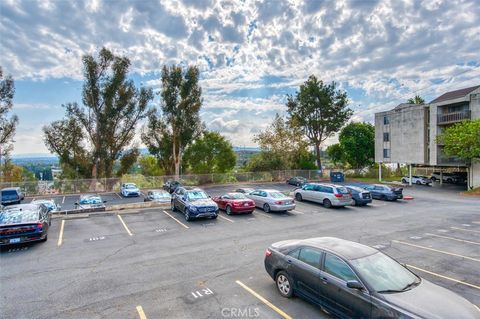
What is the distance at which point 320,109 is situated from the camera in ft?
167

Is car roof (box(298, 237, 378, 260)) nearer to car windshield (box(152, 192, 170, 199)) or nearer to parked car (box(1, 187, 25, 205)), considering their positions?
car windshield (box(152, 192, 170, 199))

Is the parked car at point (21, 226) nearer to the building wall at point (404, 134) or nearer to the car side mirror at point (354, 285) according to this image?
the car side mirror at point (354, 285)

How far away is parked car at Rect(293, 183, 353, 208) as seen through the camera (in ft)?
63.0

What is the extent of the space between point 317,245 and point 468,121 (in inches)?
1335

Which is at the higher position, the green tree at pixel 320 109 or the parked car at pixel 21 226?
the green tree at pixel 320 109

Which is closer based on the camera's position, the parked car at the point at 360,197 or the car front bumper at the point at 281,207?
the car front bumper at the point at 281,207

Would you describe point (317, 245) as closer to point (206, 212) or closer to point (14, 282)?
point (14, 282)

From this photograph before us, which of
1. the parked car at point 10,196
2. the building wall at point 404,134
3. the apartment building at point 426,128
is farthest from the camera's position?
the building wall at point 404,134

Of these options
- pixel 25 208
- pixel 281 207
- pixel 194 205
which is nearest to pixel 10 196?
pixel 25 208

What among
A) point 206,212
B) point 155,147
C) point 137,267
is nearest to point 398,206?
point 206,212

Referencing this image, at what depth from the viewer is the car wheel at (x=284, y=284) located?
21.2ft

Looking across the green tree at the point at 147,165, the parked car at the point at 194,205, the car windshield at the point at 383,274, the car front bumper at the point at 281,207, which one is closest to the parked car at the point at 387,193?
the car front bumper at the point at 281,207

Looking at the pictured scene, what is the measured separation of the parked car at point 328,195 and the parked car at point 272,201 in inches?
137

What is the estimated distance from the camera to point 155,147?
43.5 m
